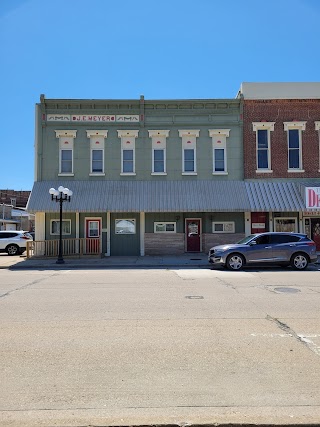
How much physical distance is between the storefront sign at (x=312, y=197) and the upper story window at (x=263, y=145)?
2587mm

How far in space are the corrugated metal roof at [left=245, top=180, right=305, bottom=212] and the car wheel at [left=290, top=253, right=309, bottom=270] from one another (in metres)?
4.70

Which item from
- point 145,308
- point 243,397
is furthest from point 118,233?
point 243,397

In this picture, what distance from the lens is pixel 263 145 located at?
2220 cm

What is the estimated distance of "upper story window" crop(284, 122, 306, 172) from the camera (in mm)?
21938

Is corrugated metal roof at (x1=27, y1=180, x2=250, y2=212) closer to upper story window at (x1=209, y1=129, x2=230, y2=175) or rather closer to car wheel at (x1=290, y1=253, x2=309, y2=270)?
upper story window at (x1=209, y1=129, x2=230, y2=175)

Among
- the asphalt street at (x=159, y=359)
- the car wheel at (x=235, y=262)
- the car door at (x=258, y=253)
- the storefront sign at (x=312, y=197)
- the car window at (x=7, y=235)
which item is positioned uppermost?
the storefront sign at (x=312, y=197)

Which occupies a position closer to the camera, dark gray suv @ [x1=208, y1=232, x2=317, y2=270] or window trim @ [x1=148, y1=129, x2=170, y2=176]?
dark gray suv @ [x1=208, y1=232, x2=317, y2=270]

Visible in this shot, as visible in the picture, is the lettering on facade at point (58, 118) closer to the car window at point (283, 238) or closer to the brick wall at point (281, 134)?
the brick wall at point (281, 134)

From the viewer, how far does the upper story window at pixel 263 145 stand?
21995mm

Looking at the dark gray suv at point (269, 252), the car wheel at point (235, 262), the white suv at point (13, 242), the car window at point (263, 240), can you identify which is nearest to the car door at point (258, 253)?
the dark gray suv at point (269, 252)

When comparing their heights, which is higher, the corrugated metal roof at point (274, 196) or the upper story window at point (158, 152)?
the upper story window at point (158, 152)

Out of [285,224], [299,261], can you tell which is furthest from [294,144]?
[299,261]

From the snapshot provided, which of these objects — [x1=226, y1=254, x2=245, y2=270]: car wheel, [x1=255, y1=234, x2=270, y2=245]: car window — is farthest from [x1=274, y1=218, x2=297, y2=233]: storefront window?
[x1=226, y1=254, x2=245, y2=270]: car wheel

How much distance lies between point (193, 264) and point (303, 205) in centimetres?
731
